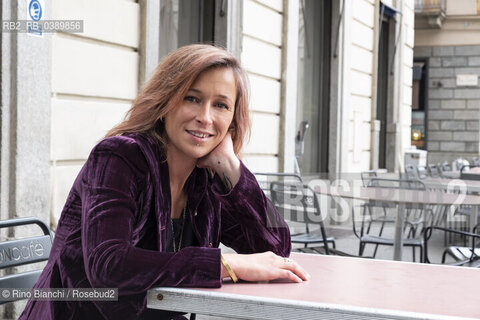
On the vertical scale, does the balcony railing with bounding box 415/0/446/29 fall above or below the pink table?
above

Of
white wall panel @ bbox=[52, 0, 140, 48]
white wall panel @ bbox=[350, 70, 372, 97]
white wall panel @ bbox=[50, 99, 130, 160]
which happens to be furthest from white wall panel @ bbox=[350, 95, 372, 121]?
white wall panel @ bbox=[50, 99, 130, 160]

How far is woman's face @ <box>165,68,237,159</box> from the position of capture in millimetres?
2133

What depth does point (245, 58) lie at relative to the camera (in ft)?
26.2

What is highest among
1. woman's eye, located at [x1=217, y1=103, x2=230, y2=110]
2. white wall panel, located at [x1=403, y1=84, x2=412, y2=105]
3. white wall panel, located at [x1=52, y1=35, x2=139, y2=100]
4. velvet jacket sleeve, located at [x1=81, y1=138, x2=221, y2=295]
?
white wall panel, located at [x1=403, y1=84, x2=412, y2=105]

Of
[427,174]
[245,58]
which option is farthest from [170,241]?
[427,174]

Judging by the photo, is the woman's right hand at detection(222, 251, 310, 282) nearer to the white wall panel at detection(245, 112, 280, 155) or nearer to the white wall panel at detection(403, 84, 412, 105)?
the white wall panel at detection(245, 112, 280, 155)

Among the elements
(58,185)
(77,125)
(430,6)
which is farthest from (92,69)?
(430,6)

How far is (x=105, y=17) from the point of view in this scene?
17.6 feet

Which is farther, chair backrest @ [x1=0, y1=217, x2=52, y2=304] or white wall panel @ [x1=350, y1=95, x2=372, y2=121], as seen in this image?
white wall panel @ [x1=350, y1=95, x2=372, y2=121]

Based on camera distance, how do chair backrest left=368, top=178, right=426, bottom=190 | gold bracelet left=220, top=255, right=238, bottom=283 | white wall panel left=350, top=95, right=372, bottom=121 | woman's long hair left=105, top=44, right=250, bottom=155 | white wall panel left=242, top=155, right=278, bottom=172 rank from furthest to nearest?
white wall panel left=350, top=95, right=372, bottom=121
white wall panel left=242, top=155, right=278, bottom=172
chair backrest left=368, top=178, right=426, bottom=190
woman's long hair left=105, top=44, right=250, bottom=155
gold bracelet left=220, top=255, right=238, bottom=283

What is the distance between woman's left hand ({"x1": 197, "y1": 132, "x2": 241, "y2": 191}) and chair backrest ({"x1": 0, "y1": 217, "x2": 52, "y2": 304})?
0.63m

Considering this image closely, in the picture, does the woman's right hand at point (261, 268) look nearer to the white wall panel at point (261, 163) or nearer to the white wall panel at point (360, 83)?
the white wall panel at point (261, 163)

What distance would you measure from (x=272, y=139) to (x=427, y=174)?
3843mm

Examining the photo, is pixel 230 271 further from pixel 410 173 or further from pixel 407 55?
pixel 407 55
